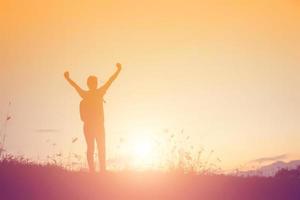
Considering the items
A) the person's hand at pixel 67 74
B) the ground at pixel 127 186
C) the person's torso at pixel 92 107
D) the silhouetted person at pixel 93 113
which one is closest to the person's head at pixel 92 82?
the silhouetted person at pixel 93 113

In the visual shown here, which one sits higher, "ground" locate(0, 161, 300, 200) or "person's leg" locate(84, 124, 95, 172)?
"person's leg" locate(84, 124, 95, 172)

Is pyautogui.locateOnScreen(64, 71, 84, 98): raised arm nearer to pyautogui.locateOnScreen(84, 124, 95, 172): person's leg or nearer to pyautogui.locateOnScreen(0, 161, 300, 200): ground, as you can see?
pyautogui.locateOnScreen(84, 124, 95, 172): person's leg

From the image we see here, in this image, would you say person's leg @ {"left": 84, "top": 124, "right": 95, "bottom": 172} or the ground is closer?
the ground

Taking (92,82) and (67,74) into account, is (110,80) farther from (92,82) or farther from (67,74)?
(67,74)

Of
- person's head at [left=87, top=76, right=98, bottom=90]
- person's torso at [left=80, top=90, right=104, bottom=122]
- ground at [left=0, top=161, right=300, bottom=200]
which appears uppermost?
person's head at [left=87, top=76, right=98, bottom=90]

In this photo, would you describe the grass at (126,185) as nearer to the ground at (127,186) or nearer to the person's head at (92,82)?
the ground at (127,186)

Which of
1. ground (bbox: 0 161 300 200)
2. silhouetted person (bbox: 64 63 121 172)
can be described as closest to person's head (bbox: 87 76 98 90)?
silhouetted person (bbox: 64 63 121 172)

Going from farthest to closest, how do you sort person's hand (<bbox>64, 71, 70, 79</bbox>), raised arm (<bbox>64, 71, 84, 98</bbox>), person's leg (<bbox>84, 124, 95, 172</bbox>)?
1. person's hand (<bbox>64, 71, 70, 79</bbox>)
2. raised arm (<bbox>64, 71, 84, 98</bbox>)
3. person's leg (<bbox>84, 124, 95, 172</bbox>)

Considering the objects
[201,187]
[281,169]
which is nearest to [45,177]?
[201,187]

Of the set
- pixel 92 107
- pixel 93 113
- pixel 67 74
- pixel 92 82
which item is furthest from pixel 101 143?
pixel 67 74

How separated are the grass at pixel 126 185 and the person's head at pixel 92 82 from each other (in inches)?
84.8

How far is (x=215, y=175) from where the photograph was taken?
736 inches

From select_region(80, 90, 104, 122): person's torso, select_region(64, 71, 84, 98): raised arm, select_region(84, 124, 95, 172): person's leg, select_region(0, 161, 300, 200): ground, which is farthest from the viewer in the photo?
select_region(64, 71, 84, 98): raised arm

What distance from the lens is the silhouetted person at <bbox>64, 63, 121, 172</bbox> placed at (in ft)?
52.4
